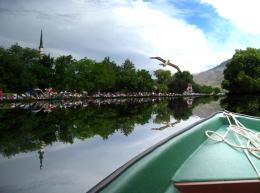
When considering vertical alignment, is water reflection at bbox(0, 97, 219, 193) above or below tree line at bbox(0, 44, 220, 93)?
below

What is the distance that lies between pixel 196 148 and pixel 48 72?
5928 centimetres

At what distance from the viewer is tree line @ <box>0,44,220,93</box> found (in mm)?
54812

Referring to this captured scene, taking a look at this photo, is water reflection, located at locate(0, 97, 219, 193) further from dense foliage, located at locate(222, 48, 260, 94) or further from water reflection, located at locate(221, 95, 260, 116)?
dense foliage, located at locate(222, 48, 260, 94)

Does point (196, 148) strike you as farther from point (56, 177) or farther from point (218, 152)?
point (56, 177)

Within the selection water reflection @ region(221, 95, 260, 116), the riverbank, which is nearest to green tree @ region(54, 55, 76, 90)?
the riverbank

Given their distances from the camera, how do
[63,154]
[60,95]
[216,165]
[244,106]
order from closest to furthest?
[216,165], [63,154], [244,106], [60,95]

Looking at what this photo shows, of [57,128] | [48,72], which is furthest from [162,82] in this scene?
[57,128]

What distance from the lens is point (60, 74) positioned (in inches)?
2482

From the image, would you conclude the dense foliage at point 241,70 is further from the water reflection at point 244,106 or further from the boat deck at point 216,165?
the boat deck at point 216,165

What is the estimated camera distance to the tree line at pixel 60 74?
54.8 meters

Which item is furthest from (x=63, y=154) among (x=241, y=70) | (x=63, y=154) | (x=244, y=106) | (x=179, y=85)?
(x=179, y=85)

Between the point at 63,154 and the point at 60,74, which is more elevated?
the point at 60,74

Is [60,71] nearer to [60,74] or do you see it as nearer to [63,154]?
[60,74]

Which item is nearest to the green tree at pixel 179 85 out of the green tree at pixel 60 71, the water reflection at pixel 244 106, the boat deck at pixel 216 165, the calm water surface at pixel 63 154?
the green tree at pixel 60 71
